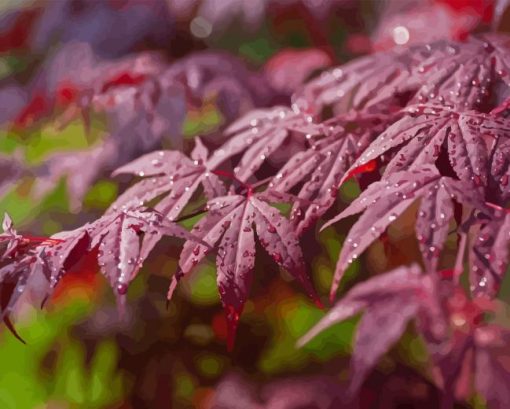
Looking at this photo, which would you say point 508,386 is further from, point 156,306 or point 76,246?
point 156,306

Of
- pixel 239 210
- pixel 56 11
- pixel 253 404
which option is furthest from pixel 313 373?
pixel 56 11

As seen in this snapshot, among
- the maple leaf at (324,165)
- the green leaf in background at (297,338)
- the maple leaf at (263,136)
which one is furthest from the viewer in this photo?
the green leaf in background at (297,338)

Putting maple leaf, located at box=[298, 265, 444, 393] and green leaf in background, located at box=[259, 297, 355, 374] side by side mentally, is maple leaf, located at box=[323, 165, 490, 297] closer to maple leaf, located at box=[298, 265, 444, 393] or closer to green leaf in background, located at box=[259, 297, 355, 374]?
maple leaf, located at box=[298, 265, 444, 393]

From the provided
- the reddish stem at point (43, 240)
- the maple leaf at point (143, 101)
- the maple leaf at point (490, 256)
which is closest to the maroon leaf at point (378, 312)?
the maple leaf at point (490, 256)

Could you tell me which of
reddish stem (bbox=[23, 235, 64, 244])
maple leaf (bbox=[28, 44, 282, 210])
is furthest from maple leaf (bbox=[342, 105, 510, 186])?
maple leaf (bbox=[28, 44, 282, 210])

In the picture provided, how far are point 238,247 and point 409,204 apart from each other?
16cm

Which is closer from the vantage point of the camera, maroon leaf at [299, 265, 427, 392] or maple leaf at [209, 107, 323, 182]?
maroon leaf at [299, 265, 427, 392]

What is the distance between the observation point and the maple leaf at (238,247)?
0.61 meters

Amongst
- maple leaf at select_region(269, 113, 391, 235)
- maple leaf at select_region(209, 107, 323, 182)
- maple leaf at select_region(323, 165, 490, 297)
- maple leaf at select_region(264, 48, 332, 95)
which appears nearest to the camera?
maple leaf at select_region(323, 165, 490, 297)

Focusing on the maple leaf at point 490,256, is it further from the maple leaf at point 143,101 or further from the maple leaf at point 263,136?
the maple leaf at point 143,101

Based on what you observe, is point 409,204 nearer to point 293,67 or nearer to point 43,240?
point 43,240

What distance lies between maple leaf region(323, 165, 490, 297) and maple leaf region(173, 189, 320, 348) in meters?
0.06

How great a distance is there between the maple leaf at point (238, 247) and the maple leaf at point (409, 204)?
60 mm

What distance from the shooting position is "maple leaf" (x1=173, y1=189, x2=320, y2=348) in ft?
1.99
